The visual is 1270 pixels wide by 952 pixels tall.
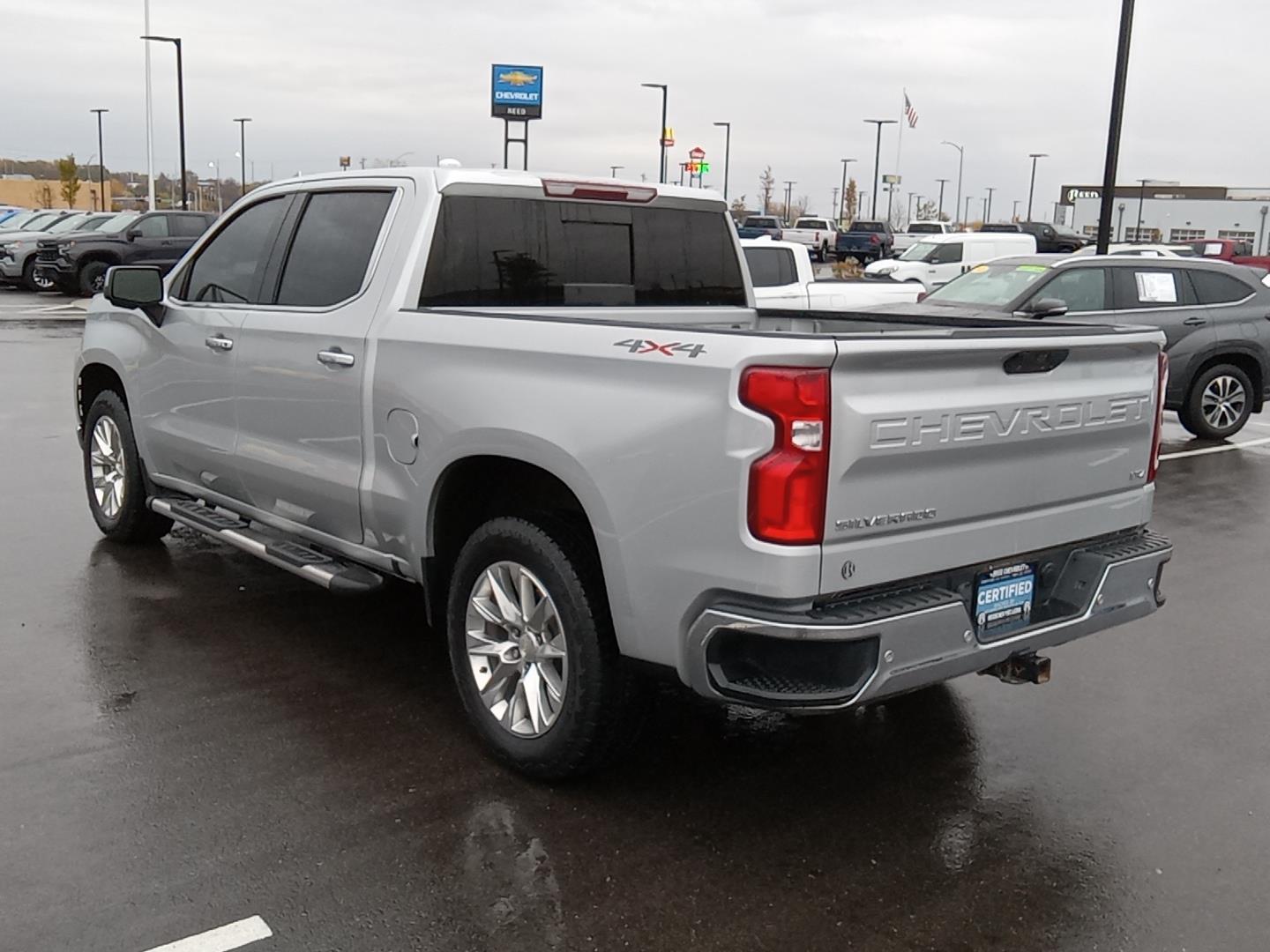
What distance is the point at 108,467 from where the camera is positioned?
6902mm

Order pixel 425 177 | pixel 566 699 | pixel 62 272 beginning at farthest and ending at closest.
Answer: pixel 62 272 < pixel 425 177 < pixel 566 699

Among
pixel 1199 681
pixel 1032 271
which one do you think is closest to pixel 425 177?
pixel 1199 681

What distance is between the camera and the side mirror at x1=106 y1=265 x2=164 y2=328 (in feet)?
19.5

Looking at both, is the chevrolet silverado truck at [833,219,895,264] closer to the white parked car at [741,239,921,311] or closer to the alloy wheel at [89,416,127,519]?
the white parked car at [741,239,921,311]

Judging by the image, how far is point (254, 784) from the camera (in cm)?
401

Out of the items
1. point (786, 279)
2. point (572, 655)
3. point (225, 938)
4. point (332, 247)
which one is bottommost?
point (225, 938)

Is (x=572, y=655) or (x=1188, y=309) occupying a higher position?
(x=1188, y=309)

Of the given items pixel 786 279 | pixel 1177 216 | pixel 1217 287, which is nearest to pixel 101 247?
pixel 786 279

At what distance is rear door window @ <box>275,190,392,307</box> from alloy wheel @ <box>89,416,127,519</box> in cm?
206

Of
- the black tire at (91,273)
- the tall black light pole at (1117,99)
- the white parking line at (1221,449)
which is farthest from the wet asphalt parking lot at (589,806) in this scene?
the black tire at (91,273)

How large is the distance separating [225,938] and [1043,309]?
895 centimetres

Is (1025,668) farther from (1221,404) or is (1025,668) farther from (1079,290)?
(1221,404)

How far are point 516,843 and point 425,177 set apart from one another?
99.7 inches

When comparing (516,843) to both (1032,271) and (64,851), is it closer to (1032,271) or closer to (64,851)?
(64,851)
